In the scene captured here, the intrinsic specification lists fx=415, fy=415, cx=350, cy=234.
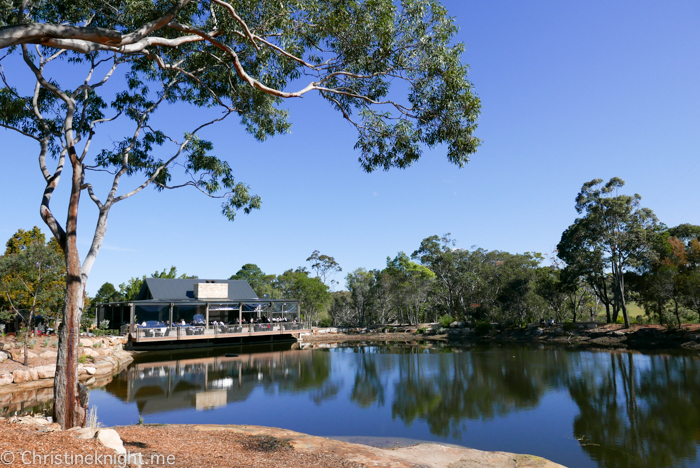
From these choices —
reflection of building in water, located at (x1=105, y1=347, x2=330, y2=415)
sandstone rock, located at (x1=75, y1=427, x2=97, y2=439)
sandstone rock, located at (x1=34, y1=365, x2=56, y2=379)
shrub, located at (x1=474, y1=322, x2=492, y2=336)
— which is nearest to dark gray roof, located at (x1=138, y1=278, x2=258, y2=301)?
reflection of building in water, located at (x1=105, y1=347, x2=330, y2=415)

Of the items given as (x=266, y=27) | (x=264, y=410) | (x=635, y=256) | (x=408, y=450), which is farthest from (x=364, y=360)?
(x=635, y=256)

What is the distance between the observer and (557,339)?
2752 cm

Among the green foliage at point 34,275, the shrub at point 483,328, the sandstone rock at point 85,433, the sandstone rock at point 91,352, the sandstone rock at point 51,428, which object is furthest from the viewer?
the shrub at point 483,328

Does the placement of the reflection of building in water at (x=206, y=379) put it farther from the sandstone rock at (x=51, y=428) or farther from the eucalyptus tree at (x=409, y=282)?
the eucalyptus tree at (x=409, y=282)

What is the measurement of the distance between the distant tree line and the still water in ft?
23.4

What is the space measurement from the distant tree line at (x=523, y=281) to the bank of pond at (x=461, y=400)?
651 cm

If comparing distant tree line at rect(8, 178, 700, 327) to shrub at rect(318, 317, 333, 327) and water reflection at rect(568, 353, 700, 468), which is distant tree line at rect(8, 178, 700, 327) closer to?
shrub at rect(318, 317, 333, 327)

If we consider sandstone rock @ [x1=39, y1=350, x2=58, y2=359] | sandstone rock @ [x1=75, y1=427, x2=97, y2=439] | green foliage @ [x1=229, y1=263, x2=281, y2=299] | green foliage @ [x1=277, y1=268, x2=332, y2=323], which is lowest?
sandstone rock @ [x1=39, y1=350, x2=58, y2=359]

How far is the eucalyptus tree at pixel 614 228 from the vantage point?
86.6ft

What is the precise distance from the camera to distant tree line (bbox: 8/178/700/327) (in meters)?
25.2

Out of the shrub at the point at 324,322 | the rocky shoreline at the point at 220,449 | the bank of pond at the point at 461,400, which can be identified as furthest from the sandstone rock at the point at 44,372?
the shrub at the point at 324,322

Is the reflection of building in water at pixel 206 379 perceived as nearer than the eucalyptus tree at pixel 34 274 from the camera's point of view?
Yes

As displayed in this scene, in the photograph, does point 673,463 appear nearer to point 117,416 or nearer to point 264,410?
point 264,410

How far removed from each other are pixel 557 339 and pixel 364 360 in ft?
47.1
